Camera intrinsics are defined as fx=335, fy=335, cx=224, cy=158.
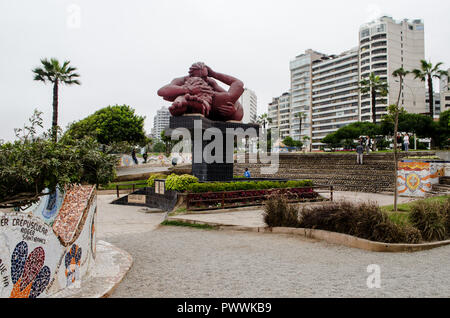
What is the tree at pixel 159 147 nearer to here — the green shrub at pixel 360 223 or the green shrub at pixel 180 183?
the green shrub at pixel 180 183

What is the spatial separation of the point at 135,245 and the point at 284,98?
14092 centimetres

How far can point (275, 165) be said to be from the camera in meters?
34.6

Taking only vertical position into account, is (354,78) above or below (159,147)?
above

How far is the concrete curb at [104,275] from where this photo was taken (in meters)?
5.15

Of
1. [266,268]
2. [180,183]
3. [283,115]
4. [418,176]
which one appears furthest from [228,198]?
[283,115]

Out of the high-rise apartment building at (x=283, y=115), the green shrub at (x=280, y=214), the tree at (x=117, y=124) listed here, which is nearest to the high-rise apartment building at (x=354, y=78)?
the high-rise apartment building at (x=283, y=115)

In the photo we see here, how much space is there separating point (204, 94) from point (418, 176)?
44.8ft

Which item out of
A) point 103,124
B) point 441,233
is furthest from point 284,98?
point 441,233

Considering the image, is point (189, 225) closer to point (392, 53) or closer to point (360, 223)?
point (360, 223)

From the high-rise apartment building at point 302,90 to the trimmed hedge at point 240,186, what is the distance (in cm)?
10846

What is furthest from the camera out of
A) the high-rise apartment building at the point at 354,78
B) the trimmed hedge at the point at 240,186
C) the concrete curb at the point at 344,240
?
the high-rise apartment building at the point at 354,78

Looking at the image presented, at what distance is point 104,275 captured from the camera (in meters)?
6.15

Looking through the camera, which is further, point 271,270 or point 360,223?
point 360,223
